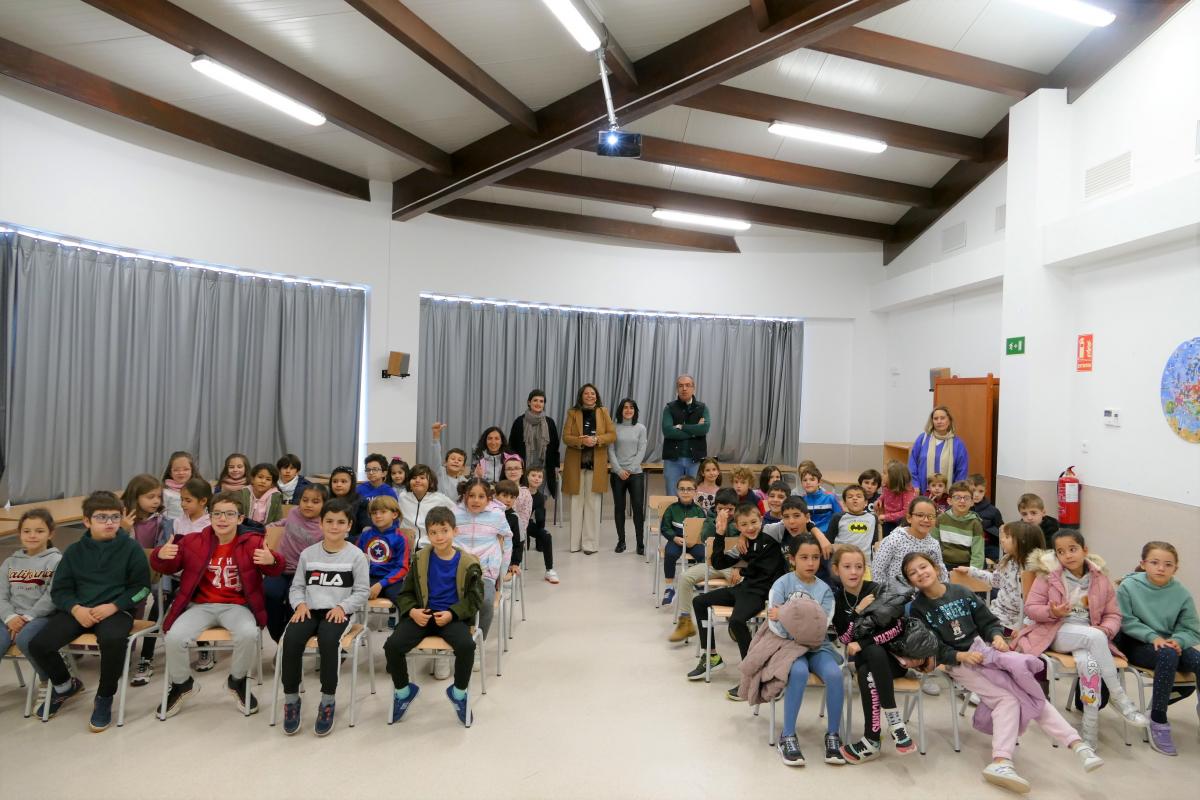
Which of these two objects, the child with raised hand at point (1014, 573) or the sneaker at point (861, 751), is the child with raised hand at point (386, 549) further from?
the child with raised hand at point (1014, 573)

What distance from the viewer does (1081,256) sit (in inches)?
213

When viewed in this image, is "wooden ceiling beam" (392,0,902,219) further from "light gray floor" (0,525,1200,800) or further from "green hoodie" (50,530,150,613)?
"green hoodie" (50,530,150,613)

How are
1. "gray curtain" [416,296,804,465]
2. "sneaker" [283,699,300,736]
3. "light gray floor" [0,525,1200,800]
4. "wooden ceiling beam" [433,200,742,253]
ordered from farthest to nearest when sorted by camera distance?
1. "gray curtain" [416,296,804,465]
2. "wooden ceiling beam" [433,200,742,253]
3. "sneaker" [283,699,300,736]
4. "light gray floor" [0,525,1200,800]

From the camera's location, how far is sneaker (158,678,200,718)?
3389mm

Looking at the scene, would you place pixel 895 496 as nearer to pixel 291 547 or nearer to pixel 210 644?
pixel 291 547

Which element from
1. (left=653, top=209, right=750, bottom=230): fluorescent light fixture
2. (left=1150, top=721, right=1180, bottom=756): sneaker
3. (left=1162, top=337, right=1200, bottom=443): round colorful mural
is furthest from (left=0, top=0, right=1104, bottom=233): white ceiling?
(left=1150, top=721, right=1180, bottom=756): sneaker

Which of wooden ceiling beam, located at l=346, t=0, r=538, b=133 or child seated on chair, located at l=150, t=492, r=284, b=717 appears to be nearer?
child seated on chair, located at l=150, t=492, r=284, b=717

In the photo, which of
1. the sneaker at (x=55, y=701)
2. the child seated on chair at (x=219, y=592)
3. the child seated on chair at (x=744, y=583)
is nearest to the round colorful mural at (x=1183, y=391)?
the child seated on chair at (x=744, y=583)

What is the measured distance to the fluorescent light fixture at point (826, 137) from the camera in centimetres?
576

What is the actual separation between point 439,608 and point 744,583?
1.60 meters

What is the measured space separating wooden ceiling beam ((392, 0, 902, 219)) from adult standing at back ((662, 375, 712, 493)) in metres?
2.64

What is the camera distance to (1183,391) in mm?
4664

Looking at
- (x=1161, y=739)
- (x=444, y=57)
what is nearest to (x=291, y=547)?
(x=444, y=57)

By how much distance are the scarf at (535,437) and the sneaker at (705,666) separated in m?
3.39
